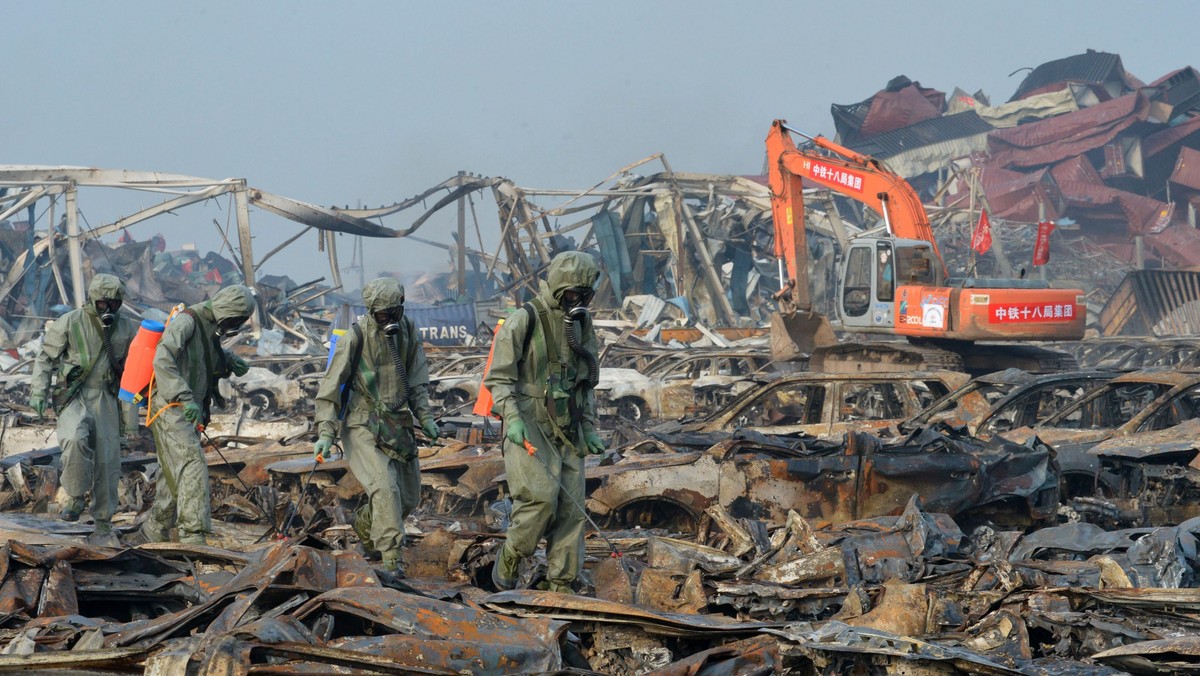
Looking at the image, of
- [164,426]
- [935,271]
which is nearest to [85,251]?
[935,271]

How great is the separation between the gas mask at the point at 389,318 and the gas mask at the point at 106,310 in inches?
96.8

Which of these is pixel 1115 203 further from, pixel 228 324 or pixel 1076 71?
pixel 228 324

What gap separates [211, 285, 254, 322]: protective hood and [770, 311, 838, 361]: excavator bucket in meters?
11.3

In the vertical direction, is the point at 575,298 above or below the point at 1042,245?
below

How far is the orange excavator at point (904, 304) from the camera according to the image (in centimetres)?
1489

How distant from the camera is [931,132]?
47719mm

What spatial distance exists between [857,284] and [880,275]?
17.2 inches

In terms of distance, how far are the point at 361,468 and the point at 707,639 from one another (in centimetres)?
285

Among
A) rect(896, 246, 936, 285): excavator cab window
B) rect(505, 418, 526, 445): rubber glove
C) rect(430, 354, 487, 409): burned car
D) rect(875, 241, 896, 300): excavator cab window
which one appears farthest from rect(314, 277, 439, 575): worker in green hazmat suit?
rect(896, 246, 936, 285): excavator cab window

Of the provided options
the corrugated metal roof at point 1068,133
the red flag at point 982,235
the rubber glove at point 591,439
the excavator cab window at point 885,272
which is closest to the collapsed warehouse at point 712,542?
the rubber glove at point 591,439

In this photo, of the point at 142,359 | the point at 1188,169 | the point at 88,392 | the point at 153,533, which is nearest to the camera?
the point at 153,533

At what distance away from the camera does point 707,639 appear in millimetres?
4688

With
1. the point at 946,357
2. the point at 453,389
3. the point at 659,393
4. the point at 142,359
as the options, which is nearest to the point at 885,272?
the point at 946,357

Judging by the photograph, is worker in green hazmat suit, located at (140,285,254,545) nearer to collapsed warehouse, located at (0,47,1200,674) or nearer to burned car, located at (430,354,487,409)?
collapsed warehouse, located at (0,47,1200,674)
